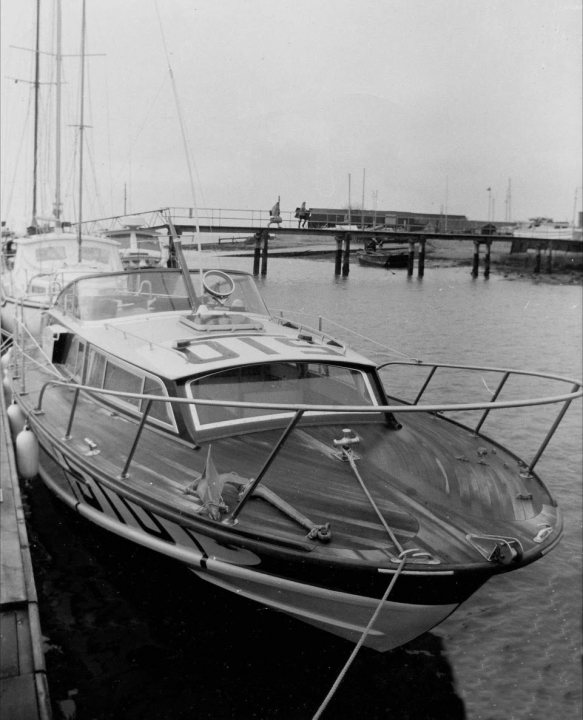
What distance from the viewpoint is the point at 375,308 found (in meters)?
29.0

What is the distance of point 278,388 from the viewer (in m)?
7.09

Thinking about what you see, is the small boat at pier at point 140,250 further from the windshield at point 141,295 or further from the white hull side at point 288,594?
the white hull side at point 288,594

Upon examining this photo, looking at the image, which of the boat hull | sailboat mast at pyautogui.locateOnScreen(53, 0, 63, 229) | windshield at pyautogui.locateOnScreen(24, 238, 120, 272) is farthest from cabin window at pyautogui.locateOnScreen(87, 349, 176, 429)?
the boat hull

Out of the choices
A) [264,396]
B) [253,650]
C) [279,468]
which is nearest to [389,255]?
[264,396]

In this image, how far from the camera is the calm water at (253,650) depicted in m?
5.51

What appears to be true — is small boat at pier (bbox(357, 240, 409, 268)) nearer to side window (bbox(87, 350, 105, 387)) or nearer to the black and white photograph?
the black and white photograph

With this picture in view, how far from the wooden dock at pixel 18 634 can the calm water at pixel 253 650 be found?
0.96 metres

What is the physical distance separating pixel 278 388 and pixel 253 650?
97.7 inches

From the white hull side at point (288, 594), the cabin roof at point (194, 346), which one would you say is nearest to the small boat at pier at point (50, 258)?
the cabin roof at point (194, 346)

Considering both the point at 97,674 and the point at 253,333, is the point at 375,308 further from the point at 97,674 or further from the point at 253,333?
the point at 97,674

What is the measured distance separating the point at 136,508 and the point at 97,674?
4.48 feet

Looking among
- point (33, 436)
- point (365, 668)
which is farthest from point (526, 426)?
point (33, 436)

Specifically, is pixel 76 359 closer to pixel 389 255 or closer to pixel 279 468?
pixel 279 468

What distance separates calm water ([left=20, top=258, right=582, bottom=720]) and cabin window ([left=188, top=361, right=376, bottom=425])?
1577mm
